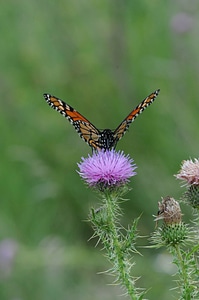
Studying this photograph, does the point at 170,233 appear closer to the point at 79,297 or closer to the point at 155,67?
the point at 79,297

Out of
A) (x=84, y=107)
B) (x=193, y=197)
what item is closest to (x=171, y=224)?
(x=193, y=197)

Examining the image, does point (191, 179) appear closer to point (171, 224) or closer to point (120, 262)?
point (171, 224)

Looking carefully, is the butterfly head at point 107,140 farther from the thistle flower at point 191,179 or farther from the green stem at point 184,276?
the green stem at point 184,276

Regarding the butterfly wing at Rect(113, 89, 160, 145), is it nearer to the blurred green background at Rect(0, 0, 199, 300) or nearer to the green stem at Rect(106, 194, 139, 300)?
the green stem at Rect(106, 194, 139, 300)

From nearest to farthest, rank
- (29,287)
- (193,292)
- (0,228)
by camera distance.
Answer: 1. (193,292)
2. (29,287)
3. (0,228)

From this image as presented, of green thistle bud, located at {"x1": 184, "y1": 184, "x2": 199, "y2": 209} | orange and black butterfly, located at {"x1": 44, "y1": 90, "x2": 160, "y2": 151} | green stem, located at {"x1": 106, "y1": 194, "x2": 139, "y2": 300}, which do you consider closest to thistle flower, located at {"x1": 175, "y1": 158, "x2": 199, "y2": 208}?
green thistle bud, located at {"x1": 184, "y1": 184, "x2": 199, "y2": 209}

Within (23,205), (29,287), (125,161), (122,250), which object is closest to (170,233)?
(122,250)
